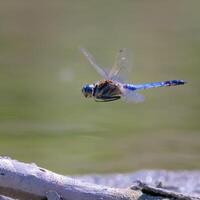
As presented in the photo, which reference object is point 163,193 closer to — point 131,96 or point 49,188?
point 49,188

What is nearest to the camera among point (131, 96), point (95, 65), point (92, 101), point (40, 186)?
point (40, 186)

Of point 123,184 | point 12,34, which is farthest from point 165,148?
point 12,34

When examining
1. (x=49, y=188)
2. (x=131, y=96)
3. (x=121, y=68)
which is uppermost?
(x=121, y=68)

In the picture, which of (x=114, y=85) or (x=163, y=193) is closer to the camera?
(x=163, y=193)

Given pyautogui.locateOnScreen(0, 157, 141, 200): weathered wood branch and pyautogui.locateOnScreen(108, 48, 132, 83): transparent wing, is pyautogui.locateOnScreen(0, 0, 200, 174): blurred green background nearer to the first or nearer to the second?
pyautogui.locateOnScreen(108, 48, 132, 83): transparent wing

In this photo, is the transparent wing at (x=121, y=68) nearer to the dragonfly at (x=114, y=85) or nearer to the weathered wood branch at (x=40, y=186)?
the dragonfly at (x=114, y=85)

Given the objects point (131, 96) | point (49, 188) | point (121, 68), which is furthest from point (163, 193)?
point (121, 68)

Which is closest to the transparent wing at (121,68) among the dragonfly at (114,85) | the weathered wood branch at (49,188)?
the dragonfly at (114,85)

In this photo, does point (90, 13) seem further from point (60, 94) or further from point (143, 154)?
point (143, 154)
